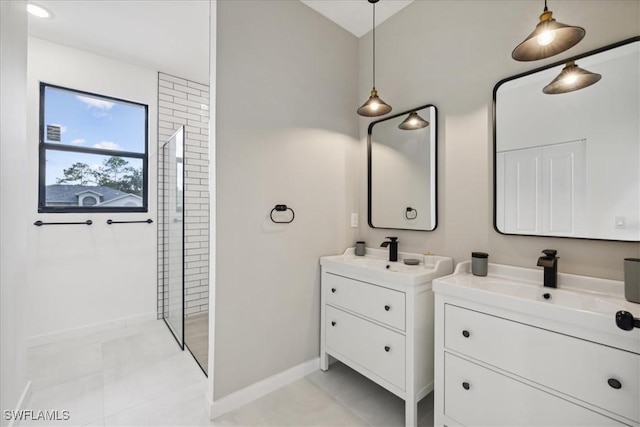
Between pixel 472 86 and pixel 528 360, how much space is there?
159cm

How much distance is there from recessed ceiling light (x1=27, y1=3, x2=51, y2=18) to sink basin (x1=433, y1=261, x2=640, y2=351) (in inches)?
137

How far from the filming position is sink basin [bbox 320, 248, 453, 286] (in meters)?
1.66

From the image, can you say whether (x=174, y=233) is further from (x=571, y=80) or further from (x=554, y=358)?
(x=571, y=80)

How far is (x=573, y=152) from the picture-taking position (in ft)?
4.70

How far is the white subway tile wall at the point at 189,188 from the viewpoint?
10.4 feet

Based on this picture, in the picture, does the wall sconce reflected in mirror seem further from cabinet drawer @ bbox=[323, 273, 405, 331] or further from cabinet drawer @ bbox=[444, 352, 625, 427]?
cabinet drawer @ bbox=[444, 352, 625, 427]

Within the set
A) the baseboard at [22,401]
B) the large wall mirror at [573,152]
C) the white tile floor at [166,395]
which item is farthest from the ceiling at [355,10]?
the baseboard at [22,401]

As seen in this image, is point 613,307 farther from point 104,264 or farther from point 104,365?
point 104,264

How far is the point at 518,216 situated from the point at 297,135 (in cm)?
155

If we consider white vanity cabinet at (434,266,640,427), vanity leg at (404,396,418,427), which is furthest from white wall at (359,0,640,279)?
vanity leg at (404,396,418,427)

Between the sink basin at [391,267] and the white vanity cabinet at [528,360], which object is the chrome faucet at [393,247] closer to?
the sink basin at [391,267]

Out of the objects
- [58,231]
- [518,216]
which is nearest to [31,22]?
[58,231]

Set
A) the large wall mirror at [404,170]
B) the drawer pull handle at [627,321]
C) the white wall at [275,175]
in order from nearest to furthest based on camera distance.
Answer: the drawer pull handle at [627,321]
the white wall at [275,175]
the large wall mirror at [404,170]

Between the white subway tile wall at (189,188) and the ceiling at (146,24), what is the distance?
0.44 metres
